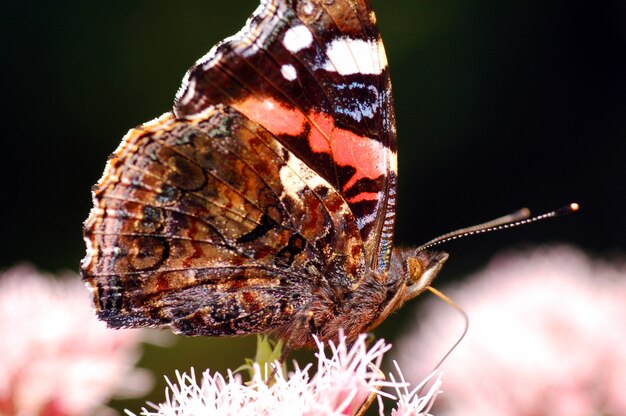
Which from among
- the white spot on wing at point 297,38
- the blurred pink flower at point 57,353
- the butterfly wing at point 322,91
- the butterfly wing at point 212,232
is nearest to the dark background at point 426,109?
the blurred pink flower at point 57,353

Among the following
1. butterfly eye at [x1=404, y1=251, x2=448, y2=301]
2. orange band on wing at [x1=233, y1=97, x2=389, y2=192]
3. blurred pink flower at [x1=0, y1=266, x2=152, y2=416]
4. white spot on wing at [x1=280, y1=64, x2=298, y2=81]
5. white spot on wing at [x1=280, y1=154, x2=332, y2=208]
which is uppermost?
white spot on wing at [x1=280, y1=64, x2=298, y2=81]

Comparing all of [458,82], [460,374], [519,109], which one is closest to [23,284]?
[460,374]

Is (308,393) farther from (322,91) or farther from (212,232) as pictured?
(322,91)

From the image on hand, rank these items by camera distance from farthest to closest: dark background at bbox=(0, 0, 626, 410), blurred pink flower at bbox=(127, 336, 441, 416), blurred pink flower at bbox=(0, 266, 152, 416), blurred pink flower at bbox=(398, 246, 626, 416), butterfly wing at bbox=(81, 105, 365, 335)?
dark background at bbox=(0, 0, 626, 410) < blurred pink flower at bbox=(398, 246, 626, 416) < blurred pink flower at bbox=(0, 266, 152, 416) < butterfly wing at bbox=(81, 105, 365, 335) < blurred pink flower at bbox=(127, 336, 441, 416)

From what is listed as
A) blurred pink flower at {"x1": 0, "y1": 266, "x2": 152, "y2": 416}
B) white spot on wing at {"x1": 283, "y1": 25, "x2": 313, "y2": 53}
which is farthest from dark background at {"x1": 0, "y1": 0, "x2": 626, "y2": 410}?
white spot on wing at {"x1": 283, "y1": 25, "x2": 313, "y2": 53}

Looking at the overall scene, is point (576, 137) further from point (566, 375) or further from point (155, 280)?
point (155, 280)

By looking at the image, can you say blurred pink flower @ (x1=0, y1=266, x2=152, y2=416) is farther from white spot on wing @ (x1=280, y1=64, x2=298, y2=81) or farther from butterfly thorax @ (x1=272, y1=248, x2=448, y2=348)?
white spot on wing @ (x1=280, y1=64, x2=298, y2=81)

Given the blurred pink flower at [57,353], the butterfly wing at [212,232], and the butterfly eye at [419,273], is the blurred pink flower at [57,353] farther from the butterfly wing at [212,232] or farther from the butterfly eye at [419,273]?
the butterfly eye at [419,273]

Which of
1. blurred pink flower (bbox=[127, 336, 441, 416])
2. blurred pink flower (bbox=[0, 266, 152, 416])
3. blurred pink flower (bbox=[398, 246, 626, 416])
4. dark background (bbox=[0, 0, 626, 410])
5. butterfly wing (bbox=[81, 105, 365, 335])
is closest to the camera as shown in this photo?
blurred pink flower (bbox=[127, 336, 441, 416])
